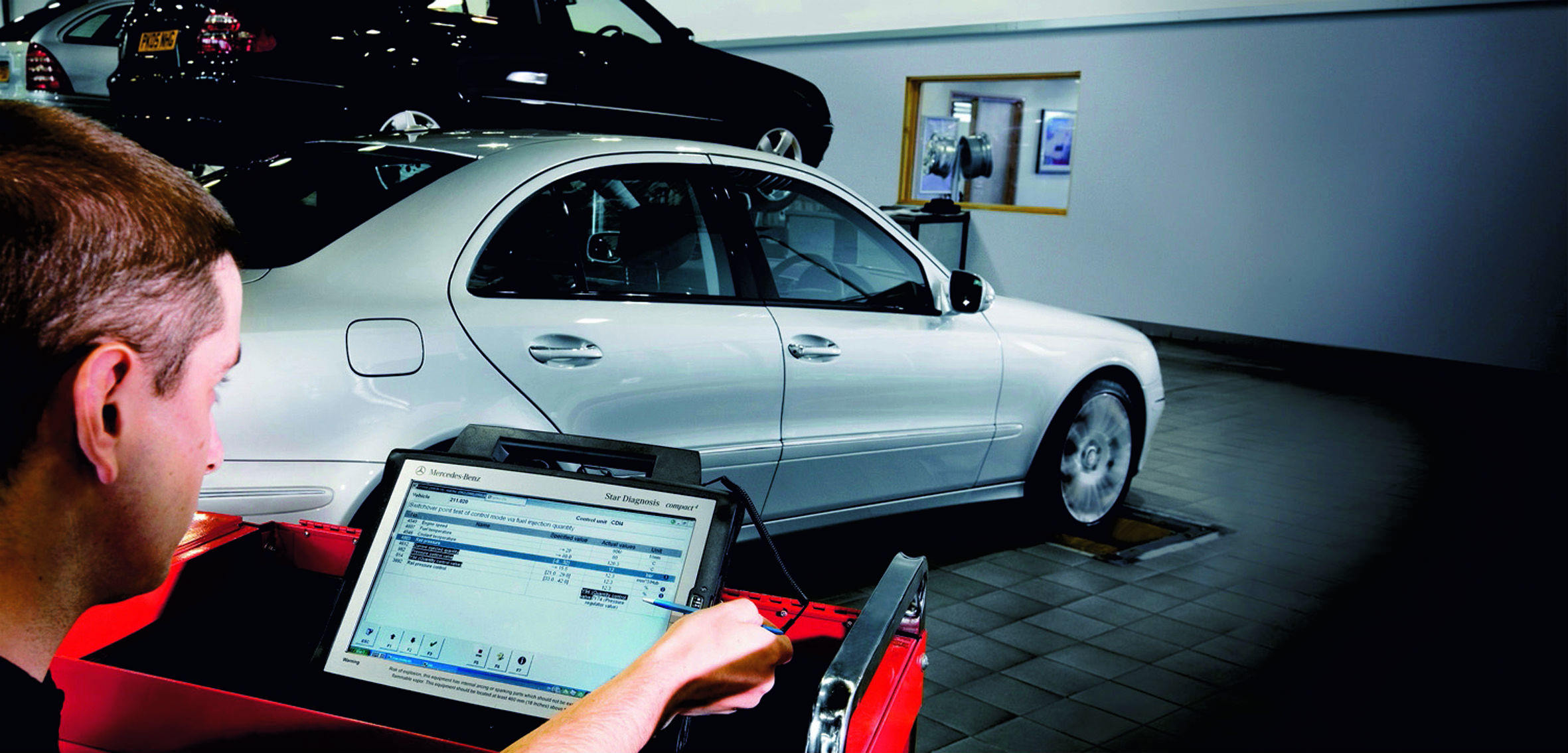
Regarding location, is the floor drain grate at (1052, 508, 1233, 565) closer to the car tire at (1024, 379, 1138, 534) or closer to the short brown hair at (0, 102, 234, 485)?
the car tire at (1024, 379, 1138, 534)

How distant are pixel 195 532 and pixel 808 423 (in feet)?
7.42

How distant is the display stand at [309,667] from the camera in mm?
1275

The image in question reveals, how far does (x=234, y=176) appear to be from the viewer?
3631 millimetres

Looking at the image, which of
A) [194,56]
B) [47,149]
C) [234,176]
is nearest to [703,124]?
[194,56]

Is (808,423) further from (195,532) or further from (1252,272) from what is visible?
(1252,272)

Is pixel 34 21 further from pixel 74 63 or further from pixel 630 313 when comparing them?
pixel 630 313

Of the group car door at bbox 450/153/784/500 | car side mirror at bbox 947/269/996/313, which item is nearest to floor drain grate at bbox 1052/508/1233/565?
car side mirror at bbox 947/269/996/313

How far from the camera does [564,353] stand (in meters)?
3.16

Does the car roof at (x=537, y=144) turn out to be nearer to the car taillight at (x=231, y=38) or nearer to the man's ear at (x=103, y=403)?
the man's ear at (x=103, y=403)

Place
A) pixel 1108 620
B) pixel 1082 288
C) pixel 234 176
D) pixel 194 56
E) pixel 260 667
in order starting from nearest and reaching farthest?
pixel 260 667
pixel 234 176
pixel 1108 620
pixel 194 56
pixel 1082 288

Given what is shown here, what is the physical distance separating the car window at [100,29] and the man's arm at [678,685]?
11907mm

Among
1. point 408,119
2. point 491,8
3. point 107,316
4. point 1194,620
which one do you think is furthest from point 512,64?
point 107,316

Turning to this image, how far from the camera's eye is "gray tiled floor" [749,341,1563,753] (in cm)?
326

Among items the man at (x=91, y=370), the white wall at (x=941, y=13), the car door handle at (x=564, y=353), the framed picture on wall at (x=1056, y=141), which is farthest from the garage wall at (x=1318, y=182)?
the man at (x=91, y=370)
